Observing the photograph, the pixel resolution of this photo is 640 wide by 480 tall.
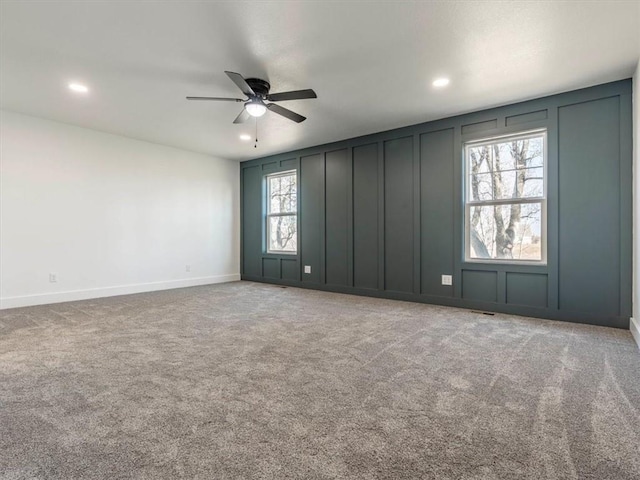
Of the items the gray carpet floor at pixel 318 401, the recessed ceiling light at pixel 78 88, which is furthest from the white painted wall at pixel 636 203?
the recessed ceiling light at pixel 78 88

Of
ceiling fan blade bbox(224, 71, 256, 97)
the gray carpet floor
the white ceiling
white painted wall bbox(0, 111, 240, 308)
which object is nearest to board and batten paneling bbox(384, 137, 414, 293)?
the white ceiling

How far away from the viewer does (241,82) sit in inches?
120

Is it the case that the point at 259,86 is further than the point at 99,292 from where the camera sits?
No

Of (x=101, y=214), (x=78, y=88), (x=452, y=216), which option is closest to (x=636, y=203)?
(x=452, y=216)

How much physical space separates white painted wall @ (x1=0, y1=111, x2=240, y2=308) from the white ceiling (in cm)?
68

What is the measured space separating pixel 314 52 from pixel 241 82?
71cm

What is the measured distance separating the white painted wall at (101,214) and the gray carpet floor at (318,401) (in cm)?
162

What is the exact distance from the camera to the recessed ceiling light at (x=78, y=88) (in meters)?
3.71

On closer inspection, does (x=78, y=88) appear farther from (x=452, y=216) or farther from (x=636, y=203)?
(x=636, y=203)

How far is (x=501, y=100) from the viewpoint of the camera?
4109 mm

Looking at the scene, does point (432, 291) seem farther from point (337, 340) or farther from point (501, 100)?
point (501, 100)

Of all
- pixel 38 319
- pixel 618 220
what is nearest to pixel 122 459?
pixel 38 319

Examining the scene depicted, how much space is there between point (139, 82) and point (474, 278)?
182 inches

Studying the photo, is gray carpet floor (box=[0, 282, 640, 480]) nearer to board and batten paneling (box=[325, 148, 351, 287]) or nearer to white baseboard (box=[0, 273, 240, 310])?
white baseboard (box=[0, 273, 240, 310])
